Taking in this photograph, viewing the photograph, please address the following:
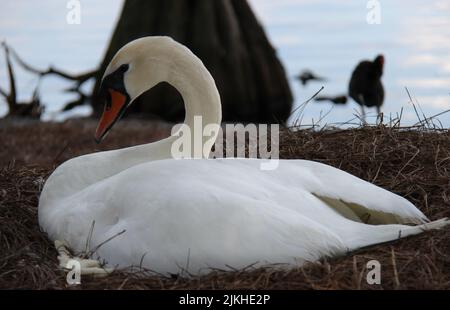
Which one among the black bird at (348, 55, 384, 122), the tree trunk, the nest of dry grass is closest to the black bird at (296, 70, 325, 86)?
the tree trunk

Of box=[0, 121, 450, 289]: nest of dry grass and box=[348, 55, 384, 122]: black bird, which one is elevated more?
box=[348, 55, 384, 122]: black bird

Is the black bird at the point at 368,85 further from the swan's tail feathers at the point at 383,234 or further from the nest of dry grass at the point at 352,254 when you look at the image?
the swan's tail feathers at the point at 383,234

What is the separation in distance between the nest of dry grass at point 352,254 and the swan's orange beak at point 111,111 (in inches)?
26.3

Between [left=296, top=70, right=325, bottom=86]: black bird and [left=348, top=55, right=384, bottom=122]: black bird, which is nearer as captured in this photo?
[left=348, top=55, right=384, bottom=122]: black bird

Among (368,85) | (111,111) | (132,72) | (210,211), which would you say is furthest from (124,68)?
(368,85)

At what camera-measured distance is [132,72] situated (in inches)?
241

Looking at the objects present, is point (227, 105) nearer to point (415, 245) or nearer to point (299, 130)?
point (299, 130)

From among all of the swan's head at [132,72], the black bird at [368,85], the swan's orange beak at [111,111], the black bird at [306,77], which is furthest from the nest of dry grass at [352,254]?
the black bird at [306,77]

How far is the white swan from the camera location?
456 centimetres

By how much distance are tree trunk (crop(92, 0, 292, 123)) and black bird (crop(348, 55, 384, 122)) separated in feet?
23.2

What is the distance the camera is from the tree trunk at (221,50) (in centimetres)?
1955

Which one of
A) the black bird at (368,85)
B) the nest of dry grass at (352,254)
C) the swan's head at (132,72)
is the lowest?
the nest of dry grass at (352,254)

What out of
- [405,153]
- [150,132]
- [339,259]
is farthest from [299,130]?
→ [150,132]

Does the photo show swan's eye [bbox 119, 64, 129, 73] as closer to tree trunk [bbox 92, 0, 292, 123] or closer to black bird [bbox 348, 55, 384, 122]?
black bird [bbox 348, 55, 384, 122]
